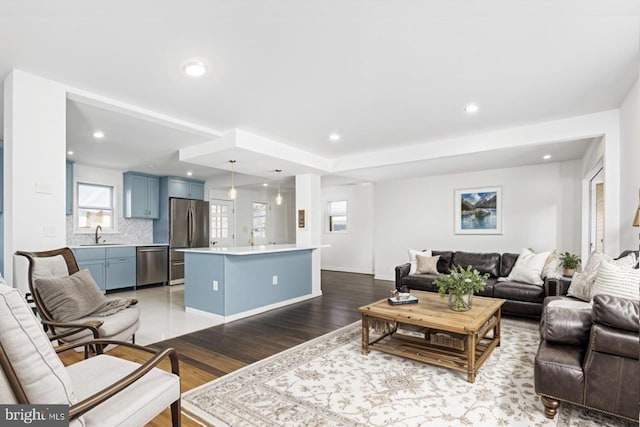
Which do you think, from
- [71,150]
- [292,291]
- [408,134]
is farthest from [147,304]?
[408,134]

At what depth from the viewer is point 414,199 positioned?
7.17 meters

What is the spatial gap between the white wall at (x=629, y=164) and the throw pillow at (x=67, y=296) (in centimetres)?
472

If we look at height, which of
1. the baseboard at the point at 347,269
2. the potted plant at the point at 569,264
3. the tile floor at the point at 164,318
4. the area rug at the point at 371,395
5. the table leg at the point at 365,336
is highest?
the potted plant at the point at 569,264

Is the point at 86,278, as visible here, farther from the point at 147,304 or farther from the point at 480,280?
the point at 480,280

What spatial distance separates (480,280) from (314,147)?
3.01 meters

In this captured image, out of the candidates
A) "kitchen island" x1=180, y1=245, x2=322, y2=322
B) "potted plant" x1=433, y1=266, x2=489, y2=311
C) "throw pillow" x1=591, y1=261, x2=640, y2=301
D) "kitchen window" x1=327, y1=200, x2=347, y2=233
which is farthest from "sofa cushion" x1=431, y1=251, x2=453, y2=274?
"kitchen window" x1=327, y1=200, x2=347, y2=233

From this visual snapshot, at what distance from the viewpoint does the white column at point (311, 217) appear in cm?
589

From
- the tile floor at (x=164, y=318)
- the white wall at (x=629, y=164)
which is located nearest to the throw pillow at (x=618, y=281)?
the white wall at (x=629, y=164)

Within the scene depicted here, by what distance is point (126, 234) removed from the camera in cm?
697

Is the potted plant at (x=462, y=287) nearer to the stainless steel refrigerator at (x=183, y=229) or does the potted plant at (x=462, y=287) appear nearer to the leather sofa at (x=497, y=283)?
the leather sofa at (x=497, y=283)

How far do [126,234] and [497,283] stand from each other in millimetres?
6931

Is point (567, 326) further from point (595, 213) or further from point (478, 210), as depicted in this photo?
point (478, 210)

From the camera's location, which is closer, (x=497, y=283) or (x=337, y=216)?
(x=497, y=283)

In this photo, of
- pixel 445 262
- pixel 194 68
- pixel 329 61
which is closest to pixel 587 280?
pixel 445 262
